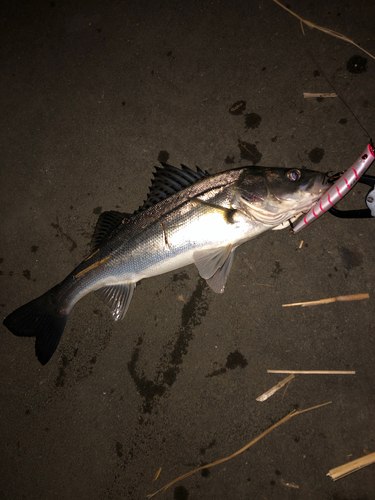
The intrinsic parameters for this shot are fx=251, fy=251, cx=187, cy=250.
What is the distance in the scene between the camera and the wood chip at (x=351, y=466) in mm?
2400

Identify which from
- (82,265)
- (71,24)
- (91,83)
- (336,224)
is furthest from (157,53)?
(336,224)

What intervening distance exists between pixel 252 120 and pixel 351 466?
3.71 m

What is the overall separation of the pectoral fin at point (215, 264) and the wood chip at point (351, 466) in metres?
2.04

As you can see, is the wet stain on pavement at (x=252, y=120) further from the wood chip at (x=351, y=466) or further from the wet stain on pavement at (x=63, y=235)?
the wood chip at (x=351, y=466)

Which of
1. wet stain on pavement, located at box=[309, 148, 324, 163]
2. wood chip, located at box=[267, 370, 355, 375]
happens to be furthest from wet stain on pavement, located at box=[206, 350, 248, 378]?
wet stain on pavement, located at box=[309, 148, 324, 163]

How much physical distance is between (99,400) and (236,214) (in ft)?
8.38

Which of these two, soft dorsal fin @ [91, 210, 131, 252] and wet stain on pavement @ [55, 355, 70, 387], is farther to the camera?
wet stain on pavement @ [55, 355, 70, 387]

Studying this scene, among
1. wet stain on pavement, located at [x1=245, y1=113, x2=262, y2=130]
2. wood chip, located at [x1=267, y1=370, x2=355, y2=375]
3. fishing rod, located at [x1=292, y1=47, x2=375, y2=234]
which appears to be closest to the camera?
fishing rod, located at [x1=292, y1=47, x2=375, y2=234]

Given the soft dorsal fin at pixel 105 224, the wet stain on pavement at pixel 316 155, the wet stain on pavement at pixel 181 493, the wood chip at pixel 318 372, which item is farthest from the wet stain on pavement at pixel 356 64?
the wet stain on pavement at pixel 181 493

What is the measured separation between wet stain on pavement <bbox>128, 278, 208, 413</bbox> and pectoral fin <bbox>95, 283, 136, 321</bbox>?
0.56 metres

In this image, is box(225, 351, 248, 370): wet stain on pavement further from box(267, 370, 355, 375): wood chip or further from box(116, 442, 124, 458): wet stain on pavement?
box(116, 442, 124, 458): wet stain on pavement

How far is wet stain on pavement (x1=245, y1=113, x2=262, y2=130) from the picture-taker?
9.52 feet

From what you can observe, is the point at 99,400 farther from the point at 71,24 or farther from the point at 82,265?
the point at 71,24

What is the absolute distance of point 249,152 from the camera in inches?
113
